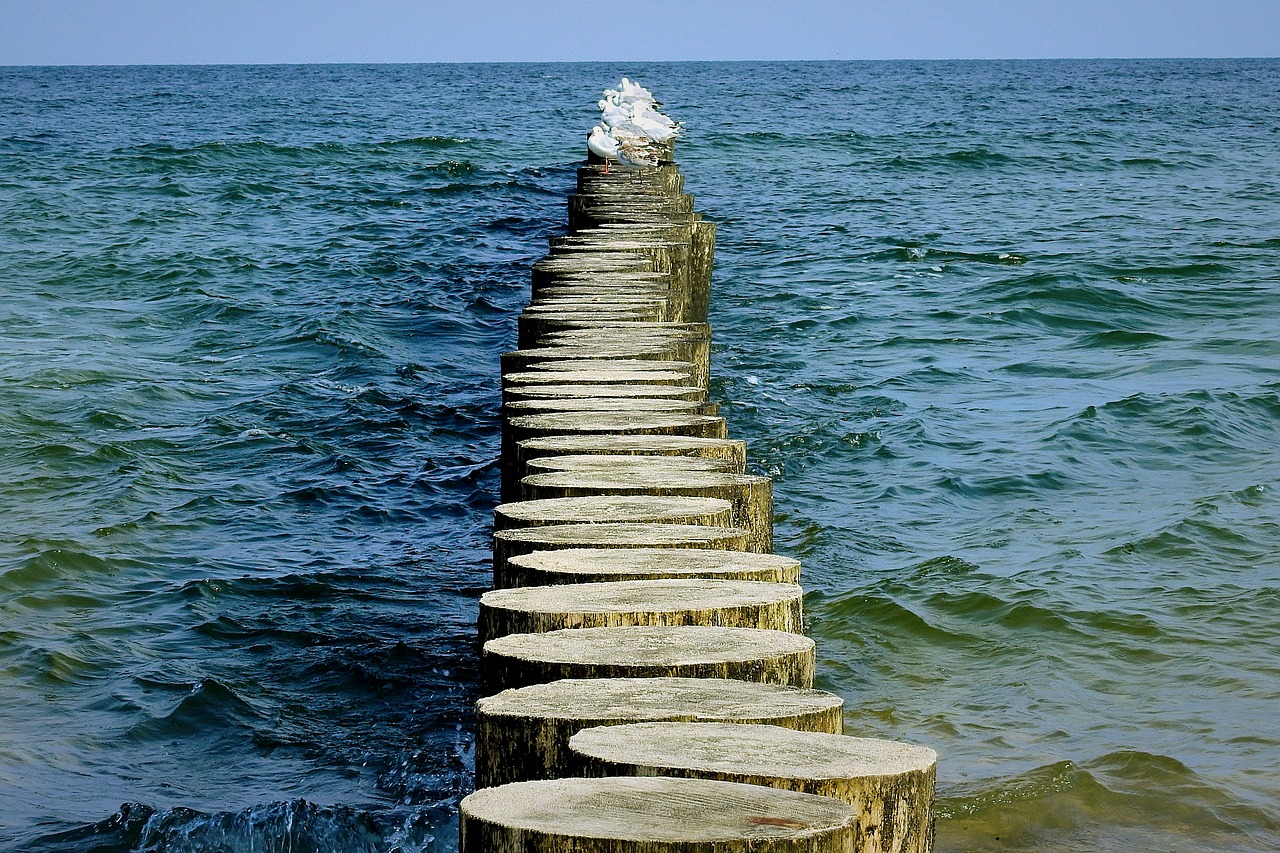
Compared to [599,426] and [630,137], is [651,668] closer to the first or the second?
[599,426]

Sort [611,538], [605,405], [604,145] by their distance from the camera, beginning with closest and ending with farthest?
1. [611,538]
2. [605,405]
3. [604,145]

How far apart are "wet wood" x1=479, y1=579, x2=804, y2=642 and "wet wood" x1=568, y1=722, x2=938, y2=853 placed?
0.43 metres

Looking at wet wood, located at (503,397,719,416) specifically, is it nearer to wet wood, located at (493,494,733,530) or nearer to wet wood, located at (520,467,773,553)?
wet wood, located at (520,467,773,553)

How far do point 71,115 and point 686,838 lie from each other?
45.9 meters

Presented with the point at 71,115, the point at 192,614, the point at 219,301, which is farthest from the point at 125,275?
the point at 71,115

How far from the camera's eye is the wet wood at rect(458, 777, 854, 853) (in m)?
1.76

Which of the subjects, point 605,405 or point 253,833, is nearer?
point 253,833

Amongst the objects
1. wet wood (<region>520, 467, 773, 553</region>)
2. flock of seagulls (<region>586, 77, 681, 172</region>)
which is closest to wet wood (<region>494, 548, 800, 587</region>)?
wet wood (<region>520, 467, 773, 553</region>)

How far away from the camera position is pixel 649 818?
1.84 metres

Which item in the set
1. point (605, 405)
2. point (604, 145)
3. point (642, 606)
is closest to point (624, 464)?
point (605, 405)

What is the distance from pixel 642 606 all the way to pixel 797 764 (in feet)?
2.19

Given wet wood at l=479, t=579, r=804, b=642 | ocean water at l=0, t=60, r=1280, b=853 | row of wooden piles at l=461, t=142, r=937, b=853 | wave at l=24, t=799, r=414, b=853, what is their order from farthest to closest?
ocean water at l=0, t=60, r=1280, b=853, wave at l=24, t=799, r=414, b=853, wet wood at l=479, t=579, r=804, b=642, row of wooden piles at l=461, t=142, r=937, b=853

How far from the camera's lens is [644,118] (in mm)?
13086

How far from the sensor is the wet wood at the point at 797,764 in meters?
1.97
